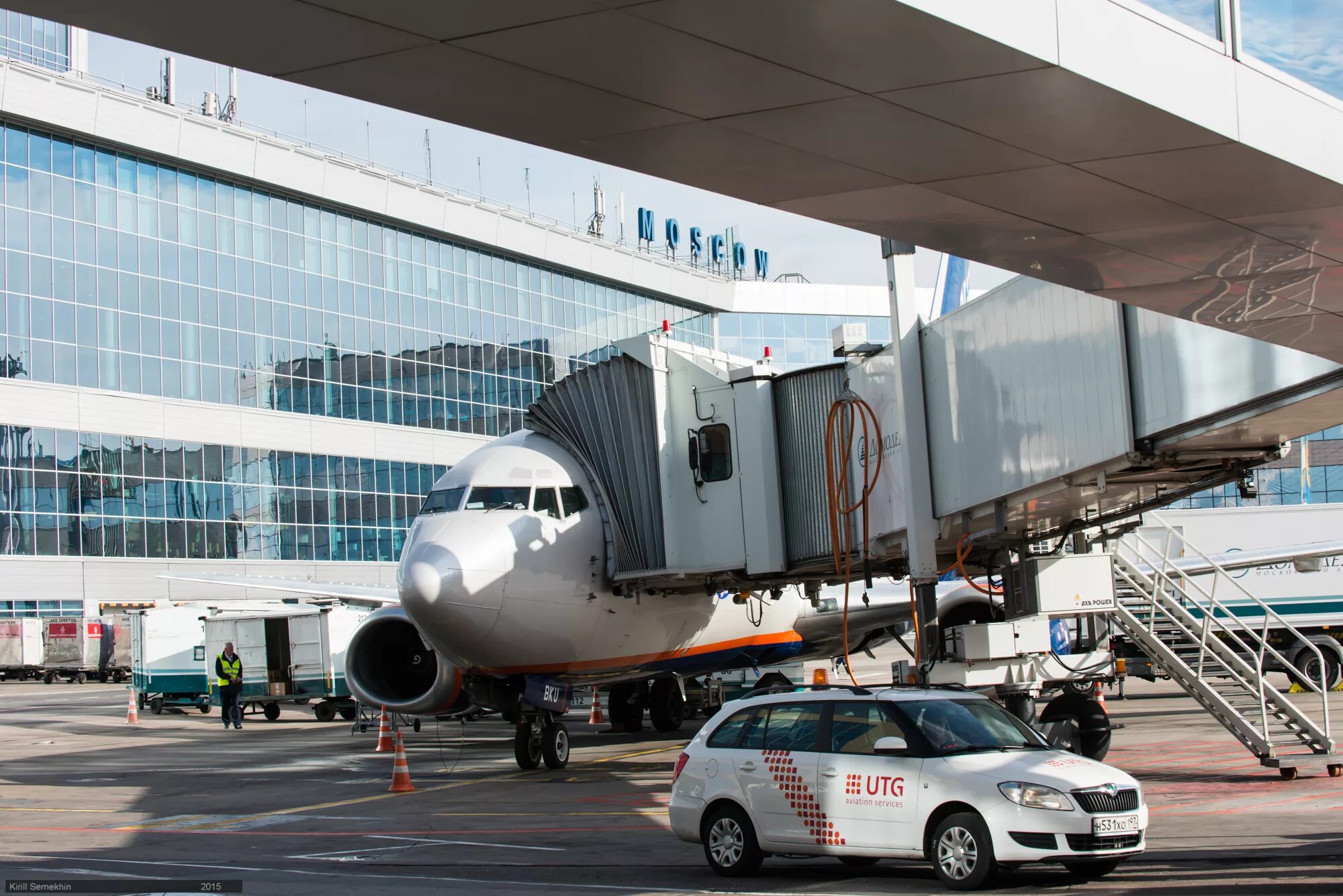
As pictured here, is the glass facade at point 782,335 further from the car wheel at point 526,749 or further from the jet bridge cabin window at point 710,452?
the jet bridge cabin window at point 710,452

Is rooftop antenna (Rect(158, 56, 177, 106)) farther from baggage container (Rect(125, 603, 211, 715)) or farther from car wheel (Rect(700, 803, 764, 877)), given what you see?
car wheel (Rect(700, 803, 764, 877))

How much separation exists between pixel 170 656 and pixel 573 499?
22.2 meters

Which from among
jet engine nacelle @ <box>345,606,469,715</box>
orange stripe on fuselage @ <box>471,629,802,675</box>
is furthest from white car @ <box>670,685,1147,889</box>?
jet engine nacelle @ <box>345,606,469,715</box>

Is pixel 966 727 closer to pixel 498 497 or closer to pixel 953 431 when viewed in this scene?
pixel 953 431

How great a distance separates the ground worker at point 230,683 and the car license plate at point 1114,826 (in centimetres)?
2505

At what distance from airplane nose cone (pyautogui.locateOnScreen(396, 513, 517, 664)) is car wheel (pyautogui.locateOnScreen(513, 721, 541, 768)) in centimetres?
264

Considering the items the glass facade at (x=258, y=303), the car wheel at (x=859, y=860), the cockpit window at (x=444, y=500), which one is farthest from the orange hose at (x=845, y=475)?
the glass facade at (x=258, y=303)

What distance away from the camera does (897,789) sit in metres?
10.4

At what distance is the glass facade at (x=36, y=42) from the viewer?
53.4 metres

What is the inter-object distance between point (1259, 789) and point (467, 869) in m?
8.79

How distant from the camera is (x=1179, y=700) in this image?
99.9ft

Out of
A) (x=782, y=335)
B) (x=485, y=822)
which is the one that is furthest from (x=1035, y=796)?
(x=782, y=335)

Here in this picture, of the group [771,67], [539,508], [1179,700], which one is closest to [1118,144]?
[771,67]

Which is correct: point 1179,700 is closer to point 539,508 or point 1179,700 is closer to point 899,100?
point 539,508
